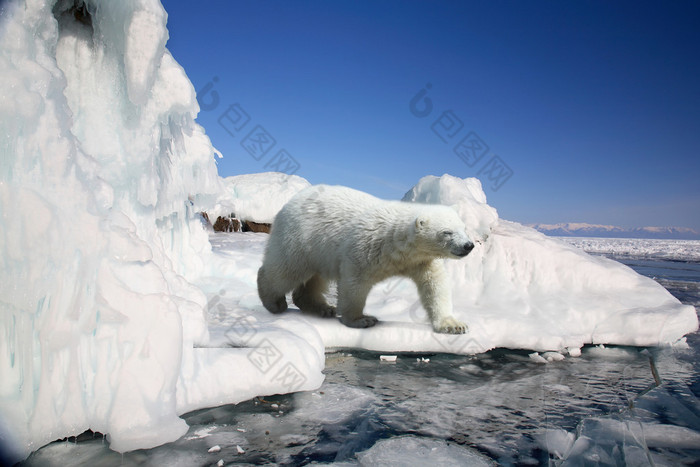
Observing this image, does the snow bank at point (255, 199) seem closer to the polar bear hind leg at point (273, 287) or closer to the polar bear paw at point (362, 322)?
the polar bear hind leg at point (273, 287)

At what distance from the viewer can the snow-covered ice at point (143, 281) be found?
7.13 ft

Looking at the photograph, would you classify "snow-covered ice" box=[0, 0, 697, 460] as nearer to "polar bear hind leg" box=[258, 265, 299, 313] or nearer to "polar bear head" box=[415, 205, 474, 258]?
"polar bear hind leg" box=[258, 265, 299, 313]

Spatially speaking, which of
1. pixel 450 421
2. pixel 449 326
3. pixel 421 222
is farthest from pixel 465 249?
pixel 450 421

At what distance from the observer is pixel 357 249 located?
4227mm

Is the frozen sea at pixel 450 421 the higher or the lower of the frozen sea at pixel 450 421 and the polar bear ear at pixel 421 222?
the lower

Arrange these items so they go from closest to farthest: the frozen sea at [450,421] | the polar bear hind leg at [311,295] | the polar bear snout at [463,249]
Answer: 1. the frozen sea at [450,421]
2. the polar bear snout at [463,249]
3. the polar bear hind leg at [311,295]

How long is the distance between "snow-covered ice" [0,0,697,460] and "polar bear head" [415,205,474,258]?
799 mm

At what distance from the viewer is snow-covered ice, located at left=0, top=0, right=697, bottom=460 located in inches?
85.5

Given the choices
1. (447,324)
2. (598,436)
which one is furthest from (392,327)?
(598,436)

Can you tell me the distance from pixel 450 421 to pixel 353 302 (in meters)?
1.83

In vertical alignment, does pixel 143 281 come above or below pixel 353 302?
above

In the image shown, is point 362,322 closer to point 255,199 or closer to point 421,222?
point 421,222

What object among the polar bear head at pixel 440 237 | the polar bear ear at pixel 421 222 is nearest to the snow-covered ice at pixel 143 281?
the polar bear head at pixel 440 237

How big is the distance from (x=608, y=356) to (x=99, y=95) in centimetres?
516
